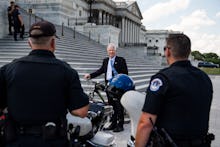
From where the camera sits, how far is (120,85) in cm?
328

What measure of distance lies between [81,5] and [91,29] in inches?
773

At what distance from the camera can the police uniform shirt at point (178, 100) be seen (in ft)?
7.65

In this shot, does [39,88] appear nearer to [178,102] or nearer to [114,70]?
[178,102]

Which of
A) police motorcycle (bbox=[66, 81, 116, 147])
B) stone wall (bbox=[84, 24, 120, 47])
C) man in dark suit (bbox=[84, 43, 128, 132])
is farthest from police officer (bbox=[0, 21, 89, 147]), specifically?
stone wall (bbox=[84, 24, 120, 47])

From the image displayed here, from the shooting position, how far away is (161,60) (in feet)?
108

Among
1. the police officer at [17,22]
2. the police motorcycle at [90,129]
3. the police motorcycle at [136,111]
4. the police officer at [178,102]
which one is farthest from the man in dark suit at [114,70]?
the police officer at [17,22]

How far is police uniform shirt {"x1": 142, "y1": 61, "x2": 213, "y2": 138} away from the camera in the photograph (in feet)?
7.65

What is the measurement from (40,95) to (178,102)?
1004 mm

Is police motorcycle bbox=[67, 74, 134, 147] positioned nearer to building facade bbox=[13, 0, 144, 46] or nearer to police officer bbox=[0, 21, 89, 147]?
police officer bbox=[0, 21, 89, 147]

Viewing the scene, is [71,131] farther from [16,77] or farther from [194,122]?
[194,122]

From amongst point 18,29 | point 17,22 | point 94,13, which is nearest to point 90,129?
point 17,22

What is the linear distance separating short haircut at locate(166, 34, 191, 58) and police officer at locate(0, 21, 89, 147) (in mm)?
→ 782

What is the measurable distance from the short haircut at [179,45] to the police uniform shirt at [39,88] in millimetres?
780

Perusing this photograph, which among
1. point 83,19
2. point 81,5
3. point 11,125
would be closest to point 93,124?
point 11,125
